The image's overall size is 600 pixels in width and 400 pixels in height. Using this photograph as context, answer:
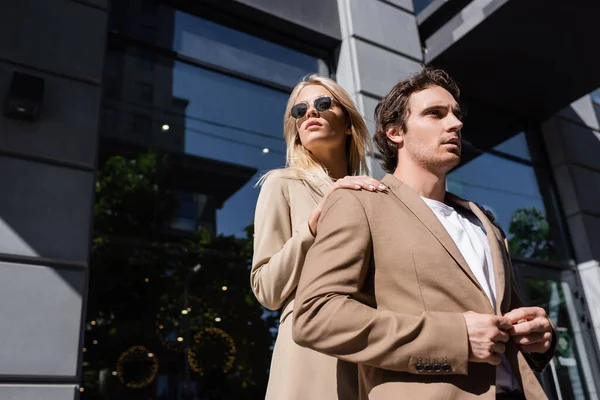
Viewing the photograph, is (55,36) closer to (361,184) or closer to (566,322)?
(361,184)

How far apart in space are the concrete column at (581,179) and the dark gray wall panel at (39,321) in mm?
5986

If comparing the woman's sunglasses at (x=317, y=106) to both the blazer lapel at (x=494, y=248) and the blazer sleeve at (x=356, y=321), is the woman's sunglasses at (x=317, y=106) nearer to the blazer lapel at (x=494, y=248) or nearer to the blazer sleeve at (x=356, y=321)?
the blazer lapel at (x=494, y=248)

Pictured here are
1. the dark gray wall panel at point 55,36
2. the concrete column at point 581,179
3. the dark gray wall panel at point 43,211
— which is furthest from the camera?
the concrete column at point 581,179

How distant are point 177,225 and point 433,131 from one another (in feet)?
10.2

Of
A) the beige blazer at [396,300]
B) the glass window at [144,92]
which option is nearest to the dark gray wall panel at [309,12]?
the glass window at [144,92]

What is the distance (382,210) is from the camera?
1.48 metres

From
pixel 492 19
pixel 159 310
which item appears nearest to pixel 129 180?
pixel 159 310

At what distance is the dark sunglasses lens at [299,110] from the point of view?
231 cm

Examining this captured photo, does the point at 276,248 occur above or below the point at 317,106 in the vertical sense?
below

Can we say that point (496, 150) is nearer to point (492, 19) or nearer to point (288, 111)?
point (492, 19)

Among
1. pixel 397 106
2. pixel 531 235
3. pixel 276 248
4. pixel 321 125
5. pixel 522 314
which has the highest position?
pixel 531 235

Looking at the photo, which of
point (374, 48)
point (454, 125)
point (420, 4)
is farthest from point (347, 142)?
point (420, 4)

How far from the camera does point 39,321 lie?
3.14 m

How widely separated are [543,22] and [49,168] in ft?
15.5
